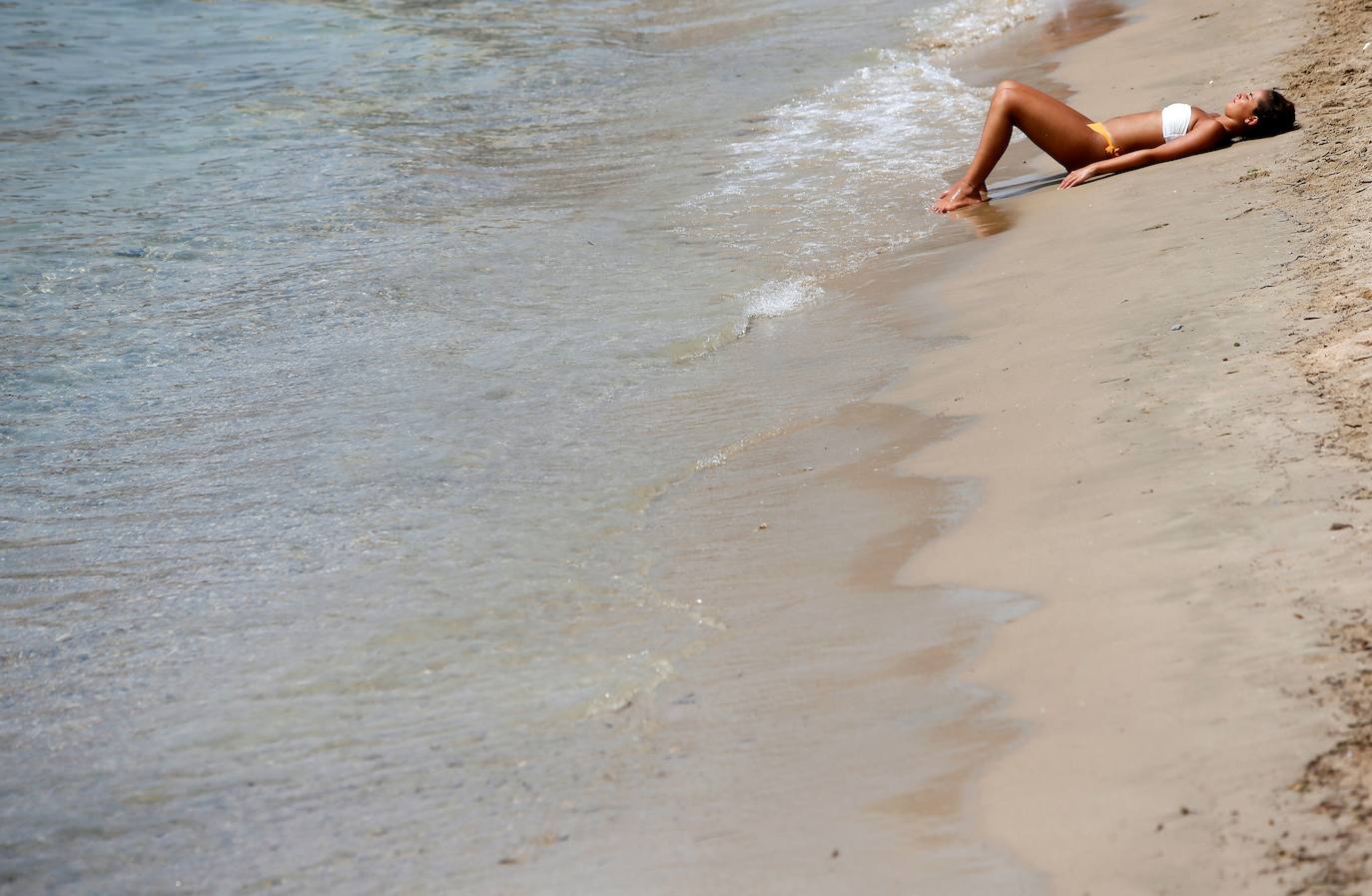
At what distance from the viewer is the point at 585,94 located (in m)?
11.1

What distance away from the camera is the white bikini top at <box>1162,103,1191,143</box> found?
6547mm

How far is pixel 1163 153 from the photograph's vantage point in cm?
653

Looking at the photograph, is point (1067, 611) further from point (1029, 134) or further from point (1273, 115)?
point (1029, 134)

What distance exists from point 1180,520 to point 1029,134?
4.30m

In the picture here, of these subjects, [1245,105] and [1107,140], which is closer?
[1245,105]

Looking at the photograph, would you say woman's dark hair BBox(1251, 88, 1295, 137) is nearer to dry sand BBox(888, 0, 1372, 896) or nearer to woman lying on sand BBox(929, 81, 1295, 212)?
woman lying on sand BBox(929, 81, 1295, 212)

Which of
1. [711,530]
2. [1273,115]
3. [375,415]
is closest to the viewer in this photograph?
[711,530]

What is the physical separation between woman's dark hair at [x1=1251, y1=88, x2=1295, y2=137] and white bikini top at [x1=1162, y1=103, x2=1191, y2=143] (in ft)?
1.12

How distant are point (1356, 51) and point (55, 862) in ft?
25.0

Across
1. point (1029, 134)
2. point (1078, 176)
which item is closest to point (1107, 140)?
point (1078, 176)

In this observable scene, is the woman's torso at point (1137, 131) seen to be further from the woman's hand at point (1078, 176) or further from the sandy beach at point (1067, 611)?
the sandy beach at point (1067, 611)

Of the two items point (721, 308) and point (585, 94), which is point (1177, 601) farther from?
point (585, 94)

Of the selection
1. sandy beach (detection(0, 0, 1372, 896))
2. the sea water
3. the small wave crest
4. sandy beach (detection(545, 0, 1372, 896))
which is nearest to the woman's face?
sandy beach (detection(0, 0, 1372, 896))

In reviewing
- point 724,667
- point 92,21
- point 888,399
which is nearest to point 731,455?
point 888,399
